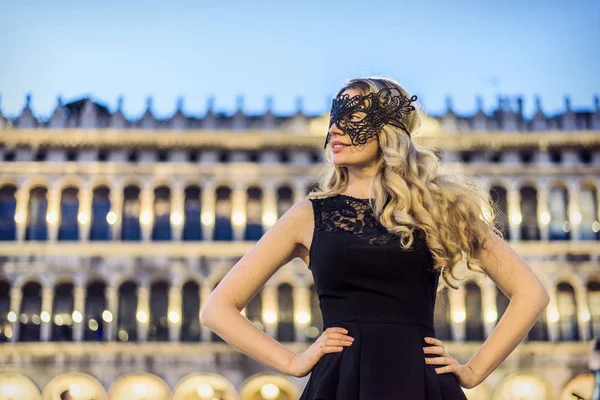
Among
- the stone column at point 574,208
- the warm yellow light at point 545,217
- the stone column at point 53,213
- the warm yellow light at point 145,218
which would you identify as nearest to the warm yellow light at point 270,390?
the warm yellow light at point 145,218

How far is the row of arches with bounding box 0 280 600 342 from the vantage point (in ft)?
98.0

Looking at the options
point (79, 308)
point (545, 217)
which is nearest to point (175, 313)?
point (79, 308)

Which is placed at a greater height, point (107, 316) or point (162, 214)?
point (162, 214)

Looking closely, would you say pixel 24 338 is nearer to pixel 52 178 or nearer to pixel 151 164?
pixel 52 178

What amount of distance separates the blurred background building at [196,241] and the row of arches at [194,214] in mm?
56

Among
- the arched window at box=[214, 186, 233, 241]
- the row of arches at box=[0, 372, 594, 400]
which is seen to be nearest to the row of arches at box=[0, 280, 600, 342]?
the row of arches at box=[0, 372, 594, 400]

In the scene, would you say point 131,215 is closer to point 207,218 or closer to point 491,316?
point 207,218

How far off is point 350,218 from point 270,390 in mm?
27168

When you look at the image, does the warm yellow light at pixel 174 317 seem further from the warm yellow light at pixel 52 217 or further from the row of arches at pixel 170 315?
the warm yellow light at pixel 52 217

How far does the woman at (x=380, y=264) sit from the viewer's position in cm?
291

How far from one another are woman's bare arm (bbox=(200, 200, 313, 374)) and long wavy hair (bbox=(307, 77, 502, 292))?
0.18 meters

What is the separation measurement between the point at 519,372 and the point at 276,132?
1284cm

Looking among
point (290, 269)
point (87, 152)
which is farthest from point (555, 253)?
point (87, 152)

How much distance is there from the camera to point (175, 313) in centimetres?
2998
